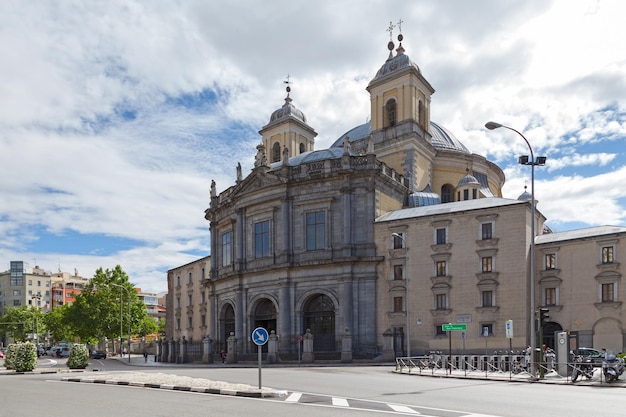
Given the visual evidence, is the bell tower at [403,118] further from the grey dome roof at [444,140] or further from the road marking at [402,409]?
the road marking at [402,409]

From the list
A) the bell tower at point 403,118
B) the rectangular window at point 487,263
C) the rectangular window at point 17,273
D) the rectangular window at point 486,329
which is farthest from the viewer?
the rectangular window at point 17,273

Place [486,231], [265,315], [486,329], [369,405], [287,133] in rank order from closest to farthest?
[369,405] < [486,329] < [486,231] < [265,315] < [287,133]

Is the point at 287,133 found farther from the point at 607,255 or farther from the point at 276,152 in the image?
the point at 607,255

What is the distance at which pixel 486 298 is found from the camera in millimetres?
44344

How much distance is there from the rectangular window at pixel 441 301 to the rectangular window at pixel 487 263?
353cm

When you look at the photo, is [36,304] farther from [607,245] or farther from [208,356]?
[607,245]

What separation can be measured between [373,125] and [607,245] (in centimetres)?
2766

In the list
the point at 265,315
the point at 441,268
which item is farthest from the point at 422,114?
the point at 265,315

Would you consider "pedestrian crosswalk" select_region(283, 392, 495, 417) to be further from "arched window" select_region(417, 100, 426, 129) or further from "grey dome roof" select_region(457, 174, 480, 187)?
"arched window" select_region(417, 100, 426, 129)

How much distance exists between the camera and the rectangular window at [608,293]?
40.2 m

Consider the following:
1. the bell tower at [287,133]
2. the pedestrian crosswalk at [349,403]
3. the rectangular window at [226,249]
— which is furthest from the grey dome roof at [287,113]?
the pedestrian crosswalk at [349,403]

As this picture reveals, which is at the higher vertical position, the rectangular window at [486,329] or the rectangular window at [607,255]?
the rectangular window at [607,255]

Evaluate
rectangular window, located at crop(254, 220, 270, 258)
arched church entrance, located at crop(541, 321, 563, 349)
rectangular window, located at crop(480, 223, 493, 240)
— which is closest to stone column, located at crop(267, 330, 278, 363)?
rectangular window, located at crop(254, 220, 270, 258)

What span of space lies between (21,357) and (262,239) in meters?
24.7
